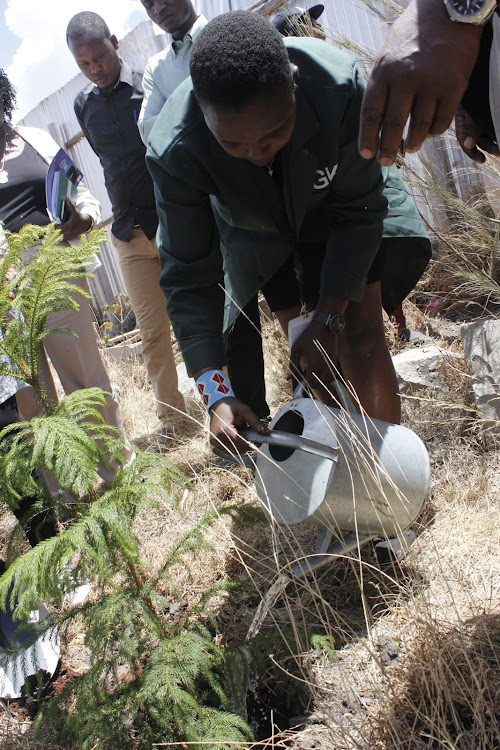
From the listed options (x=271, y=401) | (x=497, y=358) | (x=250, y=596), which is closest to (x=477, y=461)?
(x=497, y=358)

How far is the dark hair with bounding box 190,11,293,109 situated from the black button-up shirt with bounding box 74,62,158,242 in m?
2.10

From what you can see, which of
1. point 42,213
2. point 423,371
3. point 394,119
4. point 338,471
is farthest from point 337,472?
point 42,213

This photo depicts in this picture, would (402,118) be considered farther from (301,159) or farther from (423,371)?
(423,371)

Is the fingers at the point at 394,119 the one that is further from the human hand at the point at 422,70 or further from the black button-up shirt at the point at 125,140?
the black button-up shirt at the point at 125,140

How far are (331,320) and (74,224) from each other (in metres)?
1.66

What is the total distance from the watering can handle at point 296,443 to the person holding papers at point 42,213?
1399 mm

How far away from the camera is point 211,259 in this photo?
2328 mm

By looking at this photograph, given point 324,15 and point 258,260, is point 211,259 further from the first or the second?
point 324,15

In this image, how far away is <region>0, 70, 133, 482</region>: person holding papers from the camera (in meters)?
3.08

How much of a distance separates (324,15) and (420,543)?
4485 mm

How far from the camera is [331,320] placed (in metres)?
2.12

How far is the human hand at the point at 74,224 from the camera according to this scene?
3.10m

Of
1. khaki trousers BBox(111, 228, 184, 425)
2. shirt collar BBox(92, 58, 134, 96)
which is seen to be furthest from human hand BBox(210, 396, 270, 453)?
shirt collar BBox(92, 58, 134, 96)

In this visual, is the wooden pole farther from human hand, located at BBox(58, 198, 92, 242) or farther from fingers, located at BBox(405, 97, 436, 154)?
fingers, located at BBox(405, 97, 436, 154)
